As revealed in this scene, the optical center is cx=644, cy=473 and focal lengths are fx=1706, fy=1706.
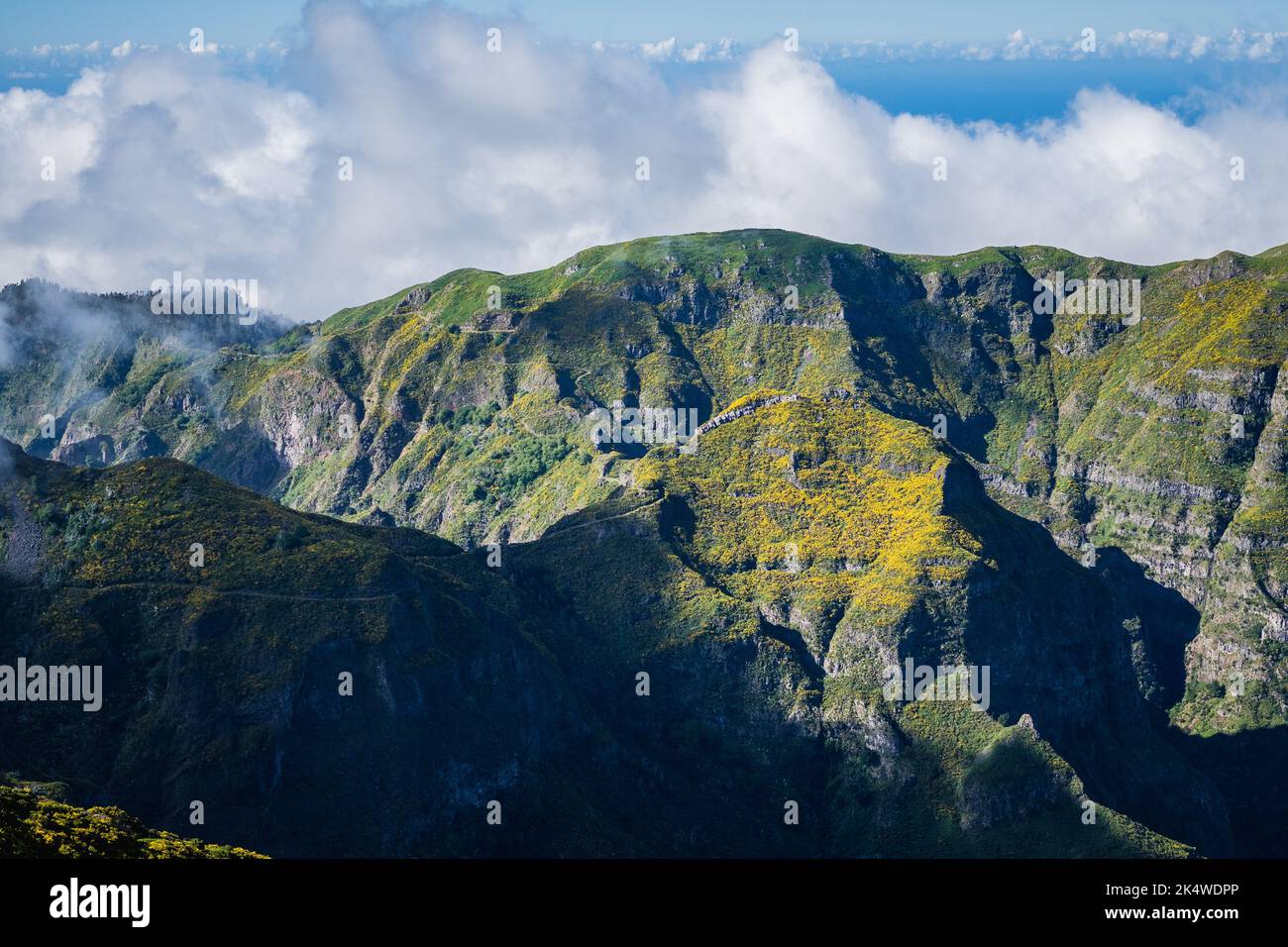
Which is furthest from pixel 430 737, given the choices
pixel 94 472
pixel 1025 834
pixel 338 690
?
pixel 1025 834

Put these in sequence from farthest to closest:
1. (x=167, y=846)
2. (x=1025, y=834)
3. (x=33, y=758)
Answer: (x=1025, y=834)
(x=33, y=758)
(x=167, y=846)

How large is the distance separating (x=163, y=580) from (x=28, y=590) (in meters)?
13.4

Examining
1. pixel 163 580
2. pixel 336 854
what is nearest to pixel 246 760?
pixel 336 854

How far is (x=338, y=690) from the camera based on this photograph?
170375mm

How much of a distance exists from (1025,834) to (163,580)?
96.0 m

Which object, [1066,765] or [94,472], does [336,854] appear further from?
[1066,765]

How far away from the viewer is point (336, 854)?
159 meters

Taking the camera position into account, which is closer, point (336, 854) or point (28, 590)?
point (336, 854)

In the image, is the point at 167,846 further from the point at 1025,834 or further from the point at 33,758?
the point at 1025,834

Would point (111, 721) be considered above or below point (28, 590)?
below

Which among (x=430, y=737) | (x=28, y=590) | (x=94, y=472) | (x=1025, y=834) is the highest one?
(x=94, y=472)
